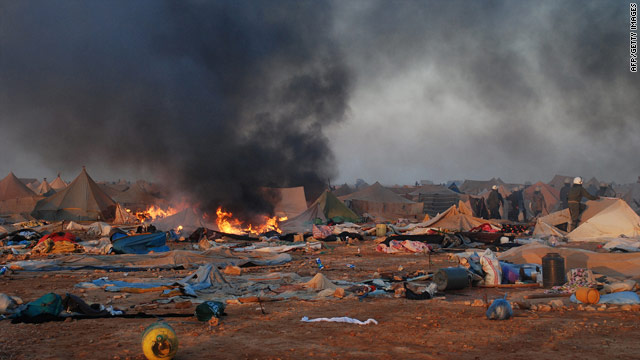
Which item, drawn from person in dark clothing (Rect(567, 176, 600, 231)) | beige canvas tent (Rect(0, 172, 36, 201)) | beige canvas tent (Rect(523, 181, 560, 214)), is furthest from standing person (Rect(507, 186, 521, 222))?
beige canvas tent (Rect(0, 172, 36, 201))

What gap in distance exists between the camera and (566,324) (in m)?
5.82

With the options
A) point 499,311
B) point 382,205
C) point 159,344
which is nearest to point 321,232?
point 382,205

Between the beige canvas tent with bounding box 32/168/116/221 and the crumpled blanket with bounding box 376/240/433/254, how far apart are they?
1930 cm

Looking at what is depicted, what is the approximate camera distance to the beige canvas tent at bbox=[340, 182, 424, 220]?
35312mm

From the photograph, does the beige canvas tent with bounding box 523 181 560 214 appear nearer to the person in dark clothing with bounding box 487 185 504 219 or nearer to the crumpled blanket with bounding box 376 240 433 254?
the person in dark clothing with bounding box 487 185 504 219

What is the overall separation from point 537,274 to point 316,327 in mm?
5241

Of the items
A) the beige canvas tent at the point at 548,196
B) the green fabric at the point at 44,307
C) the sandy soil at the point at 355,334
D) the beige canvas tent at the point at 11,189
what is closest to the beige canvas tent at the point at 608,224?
the sandy soil at the point at 355,334

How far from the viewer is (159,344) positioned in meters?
4.34

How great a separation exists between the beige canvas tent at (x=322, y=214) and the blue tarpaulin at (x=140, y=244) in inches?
420

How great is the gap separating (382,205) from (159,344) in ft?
105

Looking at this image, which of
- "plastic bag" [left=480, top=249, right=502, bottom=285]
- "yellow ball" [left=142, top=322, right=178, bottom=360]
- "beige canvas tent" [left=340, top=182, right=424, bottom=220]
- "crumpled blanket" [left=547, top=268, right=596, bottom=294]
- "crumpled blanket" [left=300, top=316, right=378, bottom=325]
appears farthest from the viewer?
"beige canvas tent" [left=340, top=182, right=424, bottom=220]

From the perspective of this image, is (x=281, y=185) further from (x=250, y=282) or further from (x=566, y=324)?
(x=566, y=324)

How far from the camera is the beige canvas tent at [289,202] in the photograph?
2983cm

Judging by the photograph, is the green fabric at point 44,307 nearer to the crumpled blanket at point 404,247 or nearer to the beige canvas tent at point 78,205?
the crumpled blanket at point 404,247
